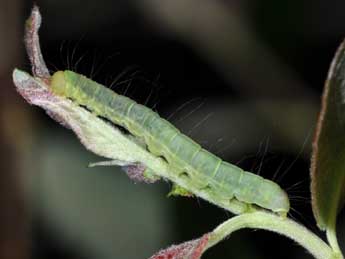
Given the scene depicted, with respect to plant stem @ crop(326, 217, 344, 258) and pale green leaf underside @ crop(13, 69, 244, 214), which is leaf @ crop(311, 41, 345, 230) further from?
pale green leaf underside @ crop(13, 69, 244, 214)

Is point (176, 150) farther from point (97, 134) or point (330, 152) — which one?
point (330, 152)

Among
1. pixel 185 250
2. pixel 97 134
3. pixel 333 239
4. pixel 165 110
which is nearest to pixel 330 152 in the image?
pixel 333 239

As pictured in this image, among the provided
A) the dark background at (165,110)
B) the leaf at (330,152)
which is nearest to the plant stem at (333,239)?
the leaf at (330,152)

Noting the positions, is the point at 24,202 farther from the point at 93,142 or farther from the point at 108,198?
the point at 93,142

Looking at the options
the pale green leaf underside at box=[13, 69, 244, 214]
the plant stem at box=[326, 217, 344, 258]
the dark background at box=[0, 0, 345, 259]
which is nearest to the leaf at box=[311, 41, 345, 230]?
the plant stem at box=[326, 217, 344, 258]

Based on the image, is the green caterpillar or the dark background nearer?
the green caterpillar

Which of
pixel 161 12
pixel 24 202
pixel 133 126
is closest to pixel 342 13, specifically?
pixel 161 12
